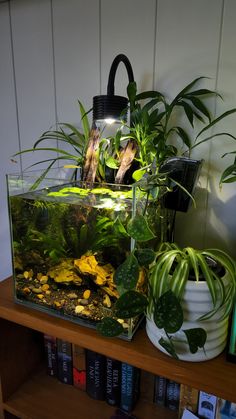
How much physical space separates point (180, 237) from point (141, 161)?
0.34m

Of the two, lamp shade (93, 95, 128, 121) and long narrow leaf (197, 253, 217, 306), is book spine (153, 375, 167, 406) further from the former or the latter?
lamp shade (93, 95, 128, 121)

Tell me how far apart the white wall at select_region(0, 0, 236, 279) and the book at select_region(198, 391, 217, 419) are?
0.43 m

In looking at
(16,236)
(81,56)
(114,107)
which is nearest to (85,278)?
(16,236)

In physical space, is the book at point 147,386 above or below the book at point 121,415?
above

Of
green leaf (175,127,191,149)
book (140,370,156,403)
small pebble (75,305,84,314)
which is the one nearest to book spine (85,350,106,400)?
book (140,370,156,403)

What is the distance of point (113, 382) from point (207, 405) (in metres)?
0.28

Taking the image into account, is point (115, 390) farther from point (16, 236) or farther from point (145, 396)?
point (16, 236)

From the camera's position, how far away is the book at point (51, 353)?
3.08ft

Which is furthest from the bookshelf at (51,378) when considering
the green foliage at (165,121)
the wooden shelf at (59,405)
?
the green foliage at (165,121)

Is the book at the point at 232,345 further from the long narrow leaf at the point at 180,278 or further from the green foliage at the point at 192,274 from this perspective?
the long narrow leaf at the point at 180,278

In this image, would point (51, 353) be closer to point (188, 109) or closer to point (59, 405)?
point (59, 405)

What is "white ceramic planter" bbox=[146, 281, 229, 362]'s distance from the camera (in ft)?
1.78

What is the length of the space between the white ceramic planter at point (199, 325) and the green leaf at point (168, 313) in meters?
0.04

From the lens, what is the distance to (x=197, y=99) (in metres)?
0.80
